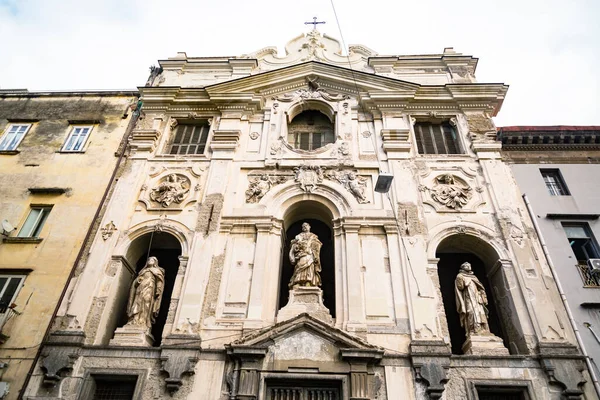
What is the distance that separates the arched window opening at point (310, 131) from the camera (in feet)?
51.1

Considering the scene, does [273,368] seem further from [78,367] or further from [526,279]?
[526,279]

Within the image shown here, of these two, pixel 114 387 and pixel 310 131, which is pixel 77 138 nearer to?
pixel 310 131

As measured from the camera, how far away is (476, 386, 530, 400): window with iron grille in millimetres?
9711

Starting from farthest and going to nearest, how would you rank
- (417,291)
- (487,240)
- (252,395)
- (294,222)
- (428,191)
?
(294,222) → (428,191) → (487,240) → (417,291) → (252,395)

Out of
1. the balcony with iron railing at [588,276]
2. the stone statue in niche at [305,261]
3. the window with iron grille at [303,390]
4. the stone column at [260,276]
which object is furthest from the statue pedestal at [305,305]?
the balcony with iron railing at [588,276]

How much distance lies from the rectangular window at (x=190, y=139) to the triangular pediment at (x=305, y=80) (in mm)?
1350

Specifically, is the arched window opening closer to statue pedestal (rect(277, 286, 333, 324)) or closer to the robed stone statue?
statue pedestal (rect(277, 286, 333, 324))

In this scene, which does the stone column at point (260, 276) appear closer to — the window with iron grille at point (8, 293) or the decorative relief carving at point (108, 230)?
the decorative relief carving at point (108, 230)

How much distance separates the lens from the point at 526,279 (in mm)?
11281

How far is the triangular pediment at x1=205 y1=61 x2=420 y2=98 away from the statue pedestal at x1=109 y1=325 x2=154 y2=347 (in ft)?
29.3

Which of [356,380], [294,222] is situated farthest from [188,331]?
[294,222]

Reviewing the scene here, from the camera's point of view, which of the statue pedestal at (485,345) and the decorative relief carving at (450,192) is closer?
the statue pedestal at (485,345)

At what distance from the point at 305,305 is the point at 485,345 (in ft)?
15.0

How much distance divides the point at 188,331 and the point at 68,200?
6664 mm
